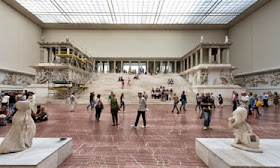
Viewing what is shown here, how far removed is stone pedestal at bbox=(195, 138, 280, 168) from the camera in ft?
8.11

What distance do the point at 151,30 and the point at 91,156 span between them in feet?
114

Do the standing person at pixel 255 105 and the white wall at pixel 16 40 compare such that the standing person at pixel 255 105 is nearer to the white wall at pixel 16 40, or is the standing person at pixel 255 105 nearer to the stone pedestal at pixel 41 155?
the stone pedestal at pixel 41 155

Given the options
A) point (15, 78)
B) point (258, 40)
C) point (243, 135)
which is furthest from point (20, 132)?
point (258, 40)

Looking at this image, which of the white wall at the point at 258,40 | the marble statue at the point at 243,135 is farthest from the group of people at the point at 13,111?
the white wall at the point at 258,40

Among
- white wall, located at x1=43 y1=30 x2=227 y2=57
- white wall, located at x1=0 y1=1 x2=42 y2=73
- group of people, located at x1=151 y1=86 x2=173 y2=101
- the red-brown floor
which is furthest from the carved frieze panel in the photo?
the red-brown floor

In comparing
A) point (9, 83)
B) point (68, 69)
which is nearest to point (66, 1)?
point (68, 69)

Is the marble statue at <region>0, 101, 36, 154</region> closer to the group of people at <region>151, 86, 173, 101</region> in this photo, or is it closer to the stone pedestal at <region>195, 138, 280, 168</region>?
the stone pedestal at <region>195, 138, 280, 168</region>

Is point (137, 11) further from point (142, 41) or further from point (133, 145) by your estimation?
point (133, 145)

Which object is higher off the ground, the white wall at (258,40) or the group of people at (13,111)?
the white wall at (258,40)

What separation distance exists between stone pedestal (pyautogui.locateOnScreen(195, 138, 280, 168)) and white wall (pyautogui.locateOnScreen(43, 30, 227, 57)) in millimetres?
32682

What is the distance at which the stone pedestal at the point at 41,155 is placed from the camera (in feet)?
7.97

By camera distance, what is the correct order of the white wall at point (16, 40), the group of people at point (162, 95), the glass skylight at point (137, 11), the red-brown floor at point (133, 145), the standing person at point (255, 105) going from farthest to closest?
the glass skylight at point (137, 11)
the white wall at point (16, 40)
the group of people at point (162, 95)
the standing person at point (255, 105)
the red-brown floor at point (133, 145)

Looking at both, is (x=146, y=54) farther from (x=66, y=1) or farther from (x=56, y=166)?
(x=56, y=166)

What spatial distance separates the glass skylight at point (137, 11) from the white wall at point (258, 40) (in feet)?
8.34
